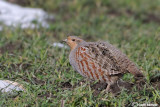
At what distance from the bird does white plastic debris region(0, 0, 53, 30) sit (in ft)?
9.35

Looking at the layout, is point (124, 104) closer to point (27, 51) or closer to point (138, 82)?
point (138, 82)

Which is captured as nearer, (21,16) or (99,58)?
(99,58)

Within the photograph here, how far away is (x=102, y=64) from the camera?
467cm

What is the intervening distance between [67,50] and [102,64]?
1.64 m

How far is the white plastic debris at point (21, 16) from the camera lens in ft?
25.1

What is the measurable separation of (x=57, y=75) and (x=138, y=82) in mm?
1288

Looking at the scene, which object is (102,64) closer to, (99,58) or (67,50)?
(99,58)

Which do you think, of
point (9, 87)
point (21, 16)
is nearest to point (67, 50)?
point (9, 87)

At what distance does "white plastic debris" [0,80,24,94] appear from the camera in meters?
4.36

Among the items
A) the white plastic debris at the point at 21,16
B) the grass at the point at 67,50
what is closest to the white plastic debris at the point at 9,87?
the grass at the point at 67,50

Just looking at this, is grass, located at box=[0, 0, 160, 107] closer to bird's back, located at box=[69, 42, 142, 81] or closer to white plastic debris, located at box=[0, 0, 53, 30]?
bird's back, located at box=[69, 42, 142, 81]

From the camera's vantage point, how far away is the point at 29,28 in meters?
7.27

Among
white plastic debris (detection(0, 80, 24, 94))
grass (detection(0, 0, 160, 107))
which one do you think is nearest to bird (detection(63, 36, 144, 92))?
grass (detection(0, 0, 160, 107))

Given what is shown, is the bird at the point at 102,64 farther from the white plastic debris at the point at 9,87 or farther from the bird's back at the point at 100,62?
the white plastic debris at the point at 9,87
